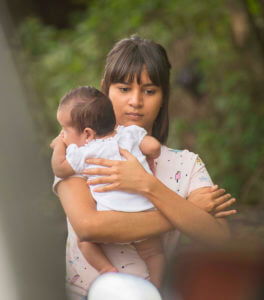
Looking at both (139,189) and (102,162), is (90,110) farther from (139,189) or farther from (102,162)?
(139,189)

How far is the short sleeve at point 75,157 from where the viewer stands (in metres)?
1.53

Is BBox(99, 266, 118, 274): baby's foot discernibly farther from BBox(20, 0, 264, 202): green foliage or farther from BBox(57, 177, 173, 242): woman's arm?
BBox(20, 0, 264, 202): green foliage

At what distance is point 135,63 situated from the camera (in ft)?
5.36

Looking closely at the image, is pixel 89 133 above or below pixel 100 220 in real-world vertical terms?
above

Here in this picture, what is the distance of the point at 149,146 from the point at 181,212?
22 centimetres

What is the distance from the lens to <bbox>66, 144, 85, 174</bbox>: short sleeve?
5.03 ft

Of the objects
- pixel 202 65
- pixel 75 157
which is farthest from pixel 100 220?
pixel 202 65

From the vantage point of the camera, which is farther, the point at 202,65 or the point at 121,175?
the point at 202,65

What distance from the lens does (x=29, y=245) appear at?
Result: 1640 mm

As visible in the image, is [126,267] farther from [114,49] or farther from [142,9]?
[142,9]

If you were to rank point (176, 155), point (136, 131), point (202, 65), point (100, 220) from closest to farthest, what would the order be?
point (100, 220) → point (136, 131) → point (176, 155) → point (202, 65)

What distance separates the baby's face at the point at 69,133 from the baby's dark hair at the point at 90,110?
12mm

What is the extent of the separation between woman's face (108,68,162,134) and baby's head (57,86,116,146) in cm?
9

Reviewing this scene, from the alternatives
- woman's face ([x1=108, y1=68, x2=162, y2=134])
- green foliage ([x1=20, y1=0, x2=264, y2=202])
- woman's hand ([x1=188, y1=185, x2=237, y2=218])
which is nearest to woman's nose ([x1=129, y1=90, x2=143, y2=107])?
woman's face ([x1=108, y1=68, x2=162, y2=134])
